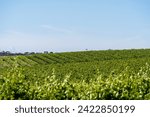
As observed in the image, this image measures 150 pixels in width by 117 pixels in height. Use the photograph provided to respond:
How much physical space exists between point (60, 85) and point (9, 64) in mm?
68891

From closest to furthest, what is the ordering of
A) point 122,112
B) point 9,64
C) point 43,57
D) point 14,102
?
1. point 122,112
2. point 14,102
3. point 9,64
4. point 43,57

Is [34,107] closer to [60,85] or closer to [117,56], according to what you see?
[60,85]

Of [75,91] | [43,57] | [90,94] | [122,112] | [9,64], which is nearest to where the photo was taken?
[122,112]

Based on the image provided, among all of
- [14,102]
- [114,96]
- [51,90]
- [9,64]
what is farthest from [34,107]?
[9,64]

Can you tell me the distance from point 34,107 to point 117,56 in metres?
79.6

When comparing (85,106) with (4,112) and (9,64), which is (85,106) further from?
(9,64)

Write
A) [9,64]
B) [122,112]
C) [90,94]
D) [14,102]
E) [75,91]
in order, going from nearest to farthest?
[122,112], [14,102], [90,94], [75,91], [9,64]

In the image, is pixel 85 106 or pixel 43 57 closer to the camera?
pixel 85 106

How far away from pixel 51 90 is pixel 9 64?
227ft

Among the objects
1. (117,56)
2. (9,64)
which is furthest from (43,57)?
(117,56)

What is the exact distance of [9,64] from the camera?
265 feet

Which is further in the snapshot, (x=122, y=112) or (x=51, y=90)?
(x=51, y=90)

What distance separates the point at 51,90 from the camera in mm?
12812

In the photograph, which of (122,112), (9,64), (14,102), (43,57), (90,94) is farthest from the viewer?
(43,57)
